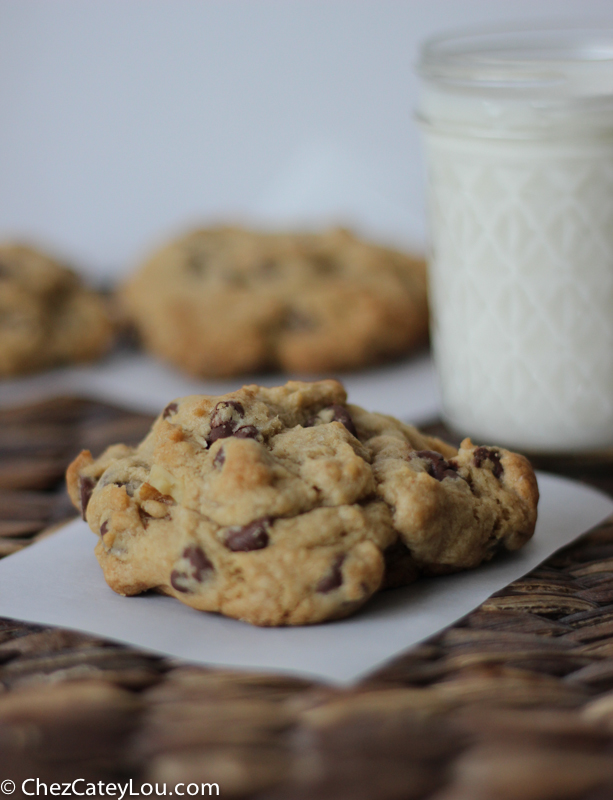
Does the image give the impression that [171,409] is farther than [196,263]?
No

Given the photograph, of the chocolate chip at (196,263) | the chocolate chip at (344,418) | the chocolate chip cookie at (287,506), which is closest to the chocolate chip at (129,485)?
the chocolate chip cookie at (287,506)

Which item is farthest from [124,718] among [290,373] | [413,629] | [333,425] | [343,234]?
[343,234]

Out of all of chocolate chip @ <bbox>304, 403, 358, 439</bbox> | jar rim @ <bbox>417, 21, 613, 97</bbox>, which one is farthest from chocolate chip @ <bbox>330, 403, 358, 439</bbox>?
jar rim @ <bbox>417, 21, 613, 97</bbox>

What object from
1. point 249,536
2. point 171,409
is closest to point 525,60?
point 171,409

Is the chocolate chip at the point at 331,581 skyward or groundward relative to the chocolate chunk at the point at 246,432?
groundward

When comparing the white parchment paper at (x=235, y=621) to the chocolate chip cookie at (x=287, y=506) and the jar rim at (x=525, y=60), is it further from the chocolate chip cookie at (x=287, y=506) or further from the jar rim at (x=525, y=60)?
the jar rim at (x=525, y=60)

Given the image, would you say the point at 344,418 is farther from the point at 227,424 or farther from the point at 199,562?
the point at 199,562

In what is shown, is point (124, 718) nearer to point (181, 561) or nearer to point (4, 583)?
point (181, 561)
